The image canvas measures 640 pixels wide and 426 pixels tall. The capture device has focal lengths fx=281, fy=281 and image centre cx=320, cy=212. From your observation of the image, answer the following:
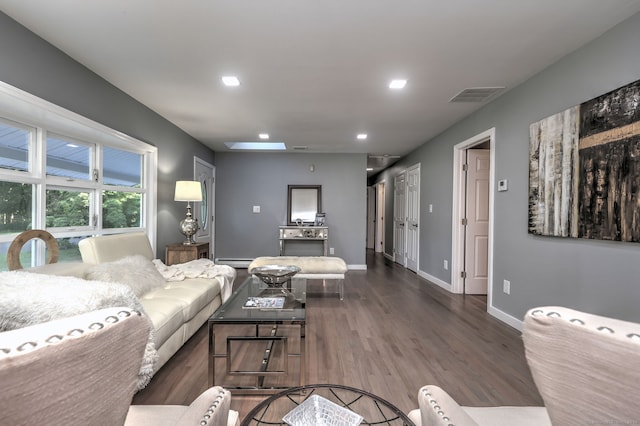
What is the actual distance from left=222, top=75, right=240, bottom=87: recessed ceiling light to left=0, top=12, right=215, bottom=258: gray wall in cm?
113

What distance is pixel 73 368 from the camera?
1.52ft

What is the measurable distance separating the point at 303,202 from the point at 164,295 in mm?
3592

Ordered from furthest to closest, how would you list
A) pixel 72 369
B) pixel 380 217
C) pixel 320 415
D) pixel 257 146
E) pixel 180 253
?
pixel 380 217
pixel 257 146
pixel 180 253
pixel 320 415
pixel 72 369

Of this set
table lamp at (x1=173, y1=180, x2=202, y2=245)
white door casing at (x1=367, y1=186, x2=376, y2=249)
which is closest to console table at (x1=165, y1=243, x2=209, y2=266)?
table lamp at (x1=173, y1=180, x2=202, y2=245)

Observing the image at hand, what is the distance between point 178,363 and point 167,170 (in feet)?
8.74

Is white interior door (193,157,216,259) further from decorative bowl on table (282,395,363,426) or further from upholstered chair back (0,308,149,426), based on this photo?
upholstered chair back (0,308,149,426)

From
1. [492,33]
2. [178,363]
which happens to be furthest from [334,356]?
[492,33]

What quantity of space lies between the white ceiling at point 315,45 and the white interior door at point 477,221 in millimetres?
917

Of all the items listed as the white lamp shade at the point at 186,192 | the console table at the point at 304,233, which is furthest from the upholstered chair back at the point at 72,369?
the console table at the point at 304,233

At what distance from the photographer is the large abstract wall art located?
1688mm

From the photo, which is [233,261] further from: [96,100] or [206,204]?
[96,100]

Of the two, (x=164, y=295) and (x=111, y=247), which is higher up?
(x=111, y=247)

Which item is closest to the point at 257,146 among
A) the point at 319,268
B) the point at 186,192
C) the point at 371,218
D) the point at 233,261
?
the point at 186,192

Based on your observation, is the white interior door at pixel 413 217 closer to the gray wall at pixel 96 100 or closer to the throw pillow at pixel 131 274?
the gray wall at pixel 96 100
